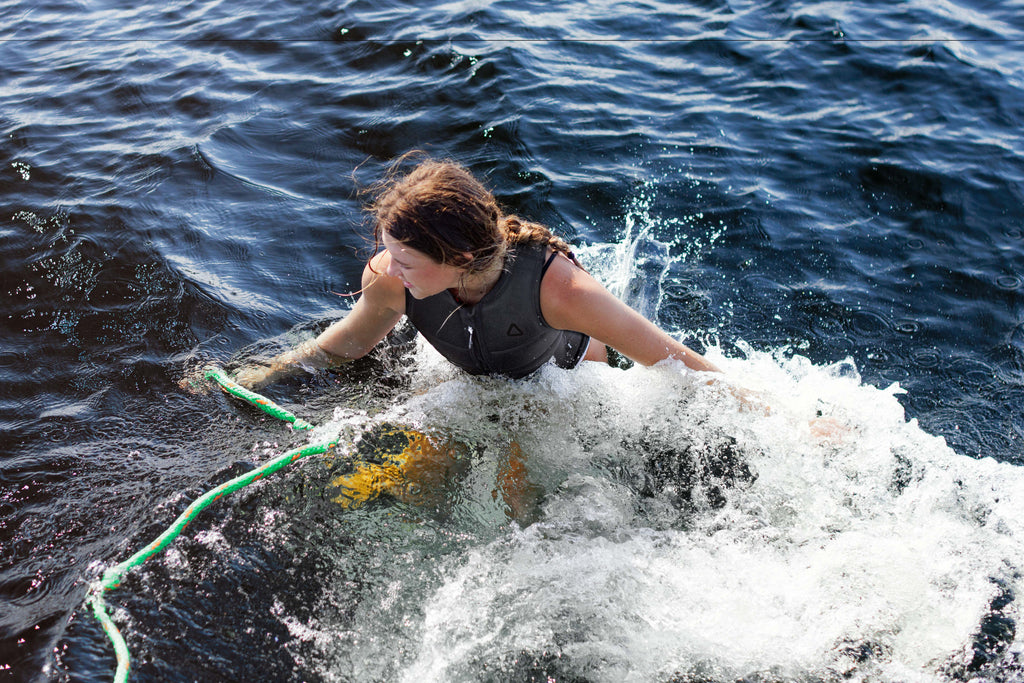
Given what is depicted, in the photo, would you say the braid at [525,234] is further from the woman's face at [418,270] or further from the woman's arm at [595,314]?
the woman's face at [418,270]

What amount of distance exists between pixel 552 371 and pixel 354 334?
3.03 feet

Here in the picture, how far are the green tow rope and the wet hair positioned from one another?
1.02 metres

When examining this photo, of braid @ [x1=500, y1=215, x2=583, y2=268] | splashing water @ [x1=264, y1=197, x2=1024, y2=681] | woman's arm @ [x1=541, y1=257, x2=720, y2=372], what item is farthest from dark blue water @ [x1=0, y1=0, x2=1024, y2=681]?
braid @ [x1=500, y1=215, x2=583, y2=268]

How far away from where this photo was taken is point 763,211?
523cm

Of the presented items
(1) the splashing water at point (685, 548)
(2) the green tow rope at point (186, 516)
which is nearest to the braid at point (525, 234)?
(1) the splashing water at point (685, 548)

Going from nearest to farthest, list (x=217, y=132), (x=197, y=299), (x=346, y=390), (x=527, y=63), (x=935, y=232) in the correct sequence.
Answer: (x=346, y=390)
(x=197, y=299)
(x=935, y=232)
(x=217, y=132)
(x=527, y=63)

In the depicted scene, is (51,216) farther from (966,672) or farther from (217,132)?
(966,672)

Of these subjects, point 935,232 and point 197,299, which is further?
point 935,232

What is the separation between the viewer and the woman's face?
104 inches

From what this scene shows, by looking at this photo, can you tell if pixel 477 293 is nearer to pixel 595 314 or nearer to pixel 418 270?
pixel 418 270

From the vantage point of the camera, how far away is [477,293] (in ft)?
9.85

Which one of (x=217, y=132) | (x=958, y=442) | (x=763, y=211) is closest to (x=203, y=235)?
(x=217, y=132)

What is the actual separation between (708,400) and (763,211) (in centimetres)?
242

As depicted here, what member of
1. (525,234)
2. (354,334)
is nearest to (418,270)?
(525,234)
